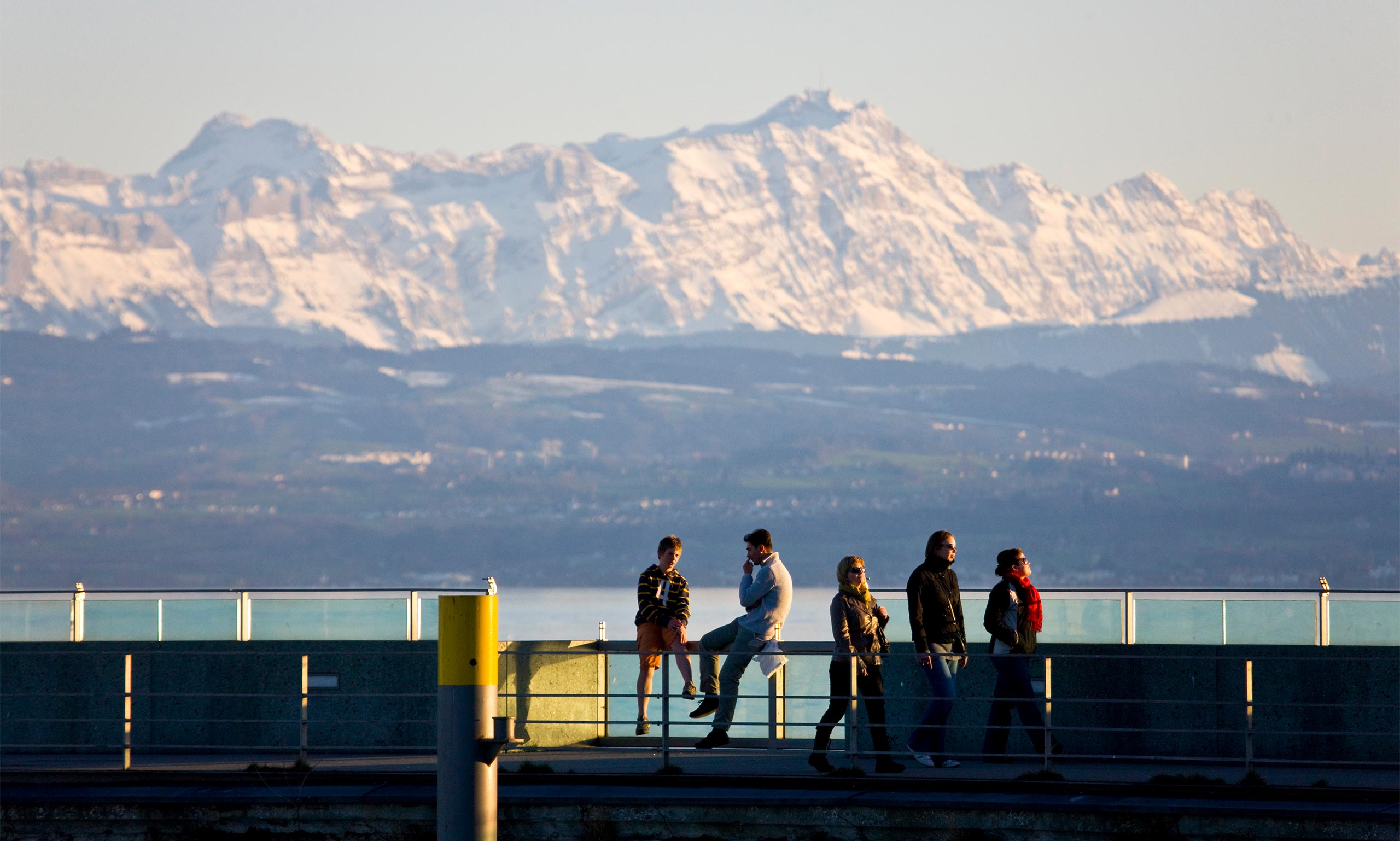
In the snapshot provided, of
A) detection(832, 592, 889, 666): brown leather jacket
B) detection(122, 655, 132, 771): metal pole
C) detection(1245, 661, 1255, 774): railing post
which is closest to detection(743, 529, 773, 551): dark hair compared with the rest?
detection(832, 592, 889, 666): brown leather jacket

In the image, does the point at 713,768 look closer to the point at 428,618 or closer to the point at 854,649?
the point at 854,649

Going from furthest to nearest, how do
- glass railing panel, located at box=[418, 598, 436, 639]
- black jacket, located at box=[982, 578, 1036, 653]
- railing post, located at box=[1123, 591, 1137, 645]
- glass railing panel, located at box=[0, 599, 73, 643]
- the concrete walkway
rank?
glass railing panel, located at box=[418, 598, 436, 639] < glass railing panel, located at box=[0, 599, 73, 643] < railing post, located at box=[1123, 591, 1137, 645] < black jacket, located at box=[982, 578, 1036, 653] < the concrete walkway

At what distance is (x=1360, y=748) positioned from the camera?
14562mm

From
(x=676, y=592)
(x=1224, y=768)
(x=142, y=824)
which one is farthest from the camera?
(x=676, y=592)

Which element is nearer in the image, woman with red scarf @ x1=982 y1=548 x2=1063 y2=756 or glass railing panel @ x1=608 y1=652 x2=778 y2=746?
woman with red scarf @ x1=982 y1=548 x2=1063 y2=756

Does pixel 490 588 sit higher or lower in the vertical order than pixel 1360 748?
higher

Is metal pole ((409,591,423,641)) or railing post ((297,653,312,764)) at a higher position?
metal pole ((409,591,423,641))

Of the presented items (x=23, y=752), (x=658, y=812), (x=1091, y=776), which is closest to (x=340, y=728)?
(x=23, y=752)

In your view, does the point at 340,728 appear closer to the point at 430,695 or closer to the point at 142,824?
the point at 430,695

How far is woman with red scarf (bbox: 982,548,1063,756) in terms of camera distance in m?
14.2

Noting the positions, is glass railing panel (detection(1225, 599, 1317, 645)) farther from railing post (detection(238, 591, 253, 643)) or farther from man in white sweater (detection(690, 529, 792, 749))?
railing post (detection(238, 591, 253, 643))

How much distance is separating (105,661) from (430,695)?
344 cm

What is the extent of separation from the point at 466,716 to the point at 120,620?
356 inches

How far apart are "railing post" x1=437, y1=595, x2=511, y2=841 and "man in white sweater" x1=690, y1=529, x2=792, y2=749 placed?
477 centimetres
